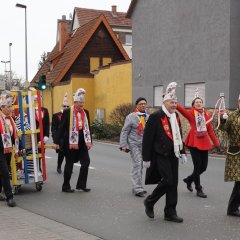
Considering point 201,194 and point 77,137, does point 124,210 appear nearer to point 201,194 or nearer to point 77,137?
point 201,194

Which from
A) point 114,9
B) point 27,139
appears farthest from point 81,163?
point 114,9

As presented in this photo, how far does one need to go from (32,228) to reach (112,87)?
25488 millimetres

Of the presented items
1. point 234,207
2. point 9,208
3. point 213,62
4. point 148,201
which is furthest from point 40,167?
point 213,62

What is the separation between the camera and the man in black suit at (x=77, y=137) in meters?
9.69

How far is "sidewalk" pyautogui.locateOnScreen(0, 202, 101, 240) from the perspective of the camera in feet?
20.9

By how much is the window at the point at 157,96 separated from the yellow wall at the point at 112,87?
9.45 ft

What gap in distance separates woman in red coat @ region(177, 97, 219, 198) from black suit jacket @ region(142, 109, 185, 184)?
1.63m

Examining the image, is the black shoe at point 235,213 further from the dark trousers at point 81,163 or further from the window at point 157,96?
the window at point 157,96

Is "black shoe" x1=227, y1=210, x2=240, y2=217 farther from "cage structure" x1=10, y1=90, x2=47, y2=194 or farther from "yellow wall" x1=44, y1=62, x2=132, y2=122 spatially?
"yellow wall" x1=44, y1=62, x2=132, y2=122

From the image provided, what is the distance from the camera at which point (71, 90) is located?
35.9 metres

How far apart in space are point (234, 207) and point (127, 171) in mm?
5492

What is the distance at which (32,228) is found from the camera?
6.82m

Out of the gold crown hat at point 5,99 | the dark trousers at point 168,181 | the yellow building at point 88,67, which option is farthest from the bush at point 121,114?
the dark trousers at point 168,181

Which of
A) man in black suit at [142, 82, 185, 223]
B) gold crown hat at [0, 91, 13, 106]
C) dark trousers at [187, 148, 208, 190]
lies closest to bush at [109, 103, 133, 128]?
dark trousers at [187, 148, 208, 190]
